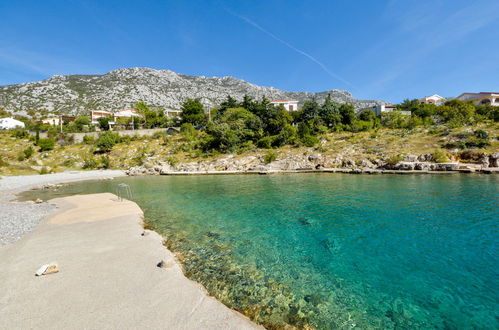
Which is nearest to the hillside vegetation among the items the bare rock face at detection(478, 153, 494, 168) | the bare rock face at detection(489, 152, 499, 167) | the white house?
the bare rock face at detection(478, 153, 494, 168)

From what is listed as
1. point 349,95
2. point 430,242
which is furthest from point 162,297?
point 349,95

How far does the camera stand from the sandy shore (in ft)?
13.8

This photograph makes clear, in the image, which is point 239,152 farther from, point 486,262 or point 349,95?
point 349,95

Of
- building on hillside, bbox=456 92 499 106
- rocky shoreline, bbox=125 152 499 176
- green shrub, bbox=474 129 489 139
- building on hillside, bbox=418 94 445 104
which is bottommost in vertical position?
rocky shoreline, bbox=125 152 499 176

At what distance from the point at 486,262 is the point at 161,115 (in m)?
77.1

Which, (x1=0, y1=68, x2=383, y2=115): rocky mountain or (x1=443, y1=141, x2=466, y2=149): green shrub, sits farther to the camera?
(x1=0, y1=68, x2=383, y2=115): rocky mountain

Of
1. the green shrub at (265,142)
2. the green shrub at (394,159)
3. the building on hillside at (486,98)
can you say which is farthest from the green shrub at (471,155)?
the building on hillside at (486,98)

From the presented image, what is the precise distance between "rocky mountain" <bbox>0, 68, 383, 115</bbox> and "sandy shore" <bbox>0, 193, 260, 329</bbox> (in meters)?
103

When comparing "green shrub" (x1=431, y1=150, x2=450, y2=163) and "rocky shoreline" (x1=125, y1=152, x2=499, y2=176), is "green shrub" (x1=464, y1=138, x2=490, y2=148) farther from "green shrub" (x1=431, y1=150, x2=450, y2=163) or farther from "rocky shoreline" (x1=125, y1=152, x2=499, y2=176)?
"green shrub" (x1=431, y1=150, x2=450, y2=163)

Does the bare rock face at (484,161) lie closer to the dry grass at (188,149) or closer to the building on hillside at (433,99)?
the dry grass at (188,149)

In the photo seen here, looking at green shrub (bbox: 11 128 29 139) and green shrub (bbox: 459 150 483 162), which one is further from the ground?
green shrub (bbox: 11 128 29 139)

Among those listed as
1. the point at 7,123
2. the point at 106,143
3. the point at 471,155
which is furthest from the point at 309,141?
the point at 7,123

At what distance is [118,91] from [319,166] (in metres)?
123

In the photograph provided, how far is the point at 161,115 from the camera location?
7169 cm
